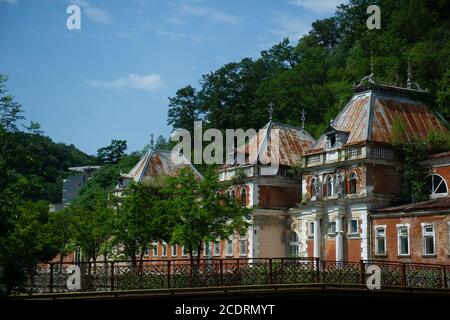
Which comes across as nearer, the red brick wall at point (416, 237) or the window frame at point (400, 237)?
the red brick wall at point (416, 237)

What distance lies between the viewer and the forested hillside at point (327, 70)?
218 ft

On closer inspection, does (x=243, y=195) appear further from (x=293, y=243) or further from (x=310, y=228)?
(x=310, y=228)

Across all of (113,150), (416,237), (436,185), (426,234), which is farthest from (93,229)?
(113,150)

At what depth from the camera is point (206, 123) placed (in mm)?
88625

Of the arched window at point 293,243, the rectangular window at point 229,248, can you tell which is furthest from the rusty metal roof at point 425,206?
the rectangular window at point 229,248

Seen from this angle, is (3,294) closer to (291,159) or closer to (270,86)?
Answer: (291,159)

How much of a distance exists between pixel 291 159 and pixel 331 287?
99.4 ft

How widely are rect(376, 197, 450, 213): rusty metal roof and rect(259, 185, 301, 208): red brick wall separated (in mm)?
11766

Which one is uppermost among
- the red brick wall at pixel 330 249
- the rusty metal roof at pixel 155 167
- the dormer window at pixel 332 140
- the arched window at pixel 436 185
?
the rusty metal roof at pixel 155 167

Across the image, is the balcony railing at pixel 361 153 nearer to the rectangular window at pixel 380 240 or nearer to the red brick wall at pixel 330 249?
the rectangular window at pixel 380 240

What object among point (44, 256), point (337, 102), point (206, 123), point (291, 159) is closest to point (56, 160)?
point (206, 123)

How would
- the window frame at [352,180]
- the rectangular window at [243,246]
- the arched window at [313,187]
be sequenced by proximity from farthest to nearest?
the rectangular window at [243,246] → the arched window at [313,187] → the window frame at [352,180]

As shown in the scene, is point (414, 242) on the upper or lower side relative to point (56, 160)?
lower

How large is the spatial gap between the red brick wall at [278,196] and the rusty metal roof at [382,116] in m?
4.75
